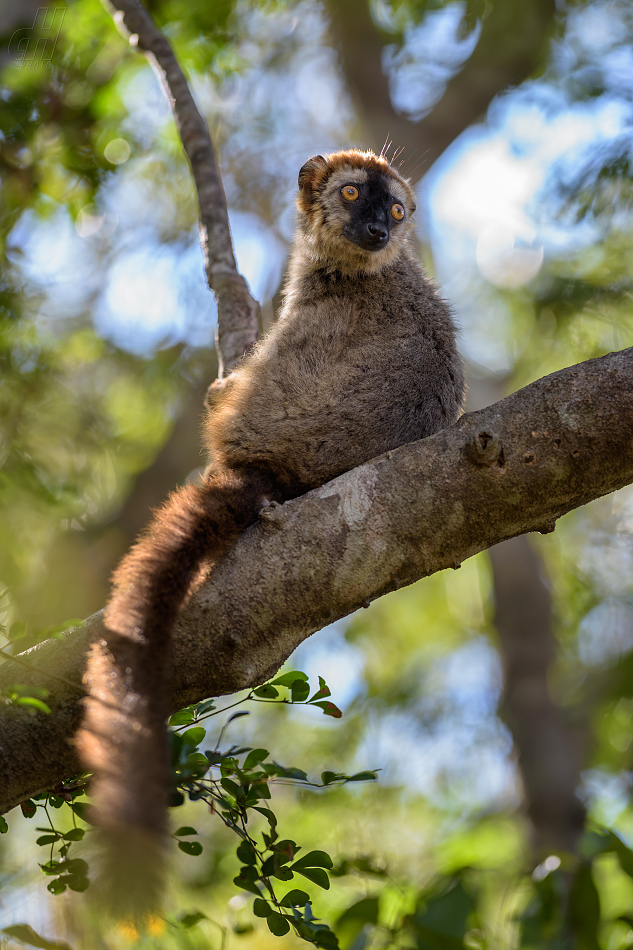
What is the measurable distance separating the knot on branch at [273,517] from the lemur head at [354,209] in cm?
191

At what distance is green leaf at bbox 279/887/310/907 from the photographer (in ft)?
7.72

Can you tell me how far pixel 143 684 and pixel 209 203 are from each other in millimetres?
3045

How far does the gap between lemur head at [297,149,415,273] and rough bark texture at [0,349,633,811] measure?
1.80 meters

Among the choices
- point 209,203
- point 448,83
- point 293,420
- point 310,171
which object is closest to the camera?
point 293,420

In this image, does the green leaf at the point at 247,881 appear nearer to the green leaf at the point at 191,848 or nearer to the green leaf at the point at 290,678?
the green leaf at the point at 191,848

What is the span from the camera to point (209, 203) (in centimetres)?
444

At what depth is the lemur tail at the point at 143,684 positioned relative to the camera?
6.14ft

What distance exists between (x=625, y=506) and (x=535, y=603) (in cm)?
271

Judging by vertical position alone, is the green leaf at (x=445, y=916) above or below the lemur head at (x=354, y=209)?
below

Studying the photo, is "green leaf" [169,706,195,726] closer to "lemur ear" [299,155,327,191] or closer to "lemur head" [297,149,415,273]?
"lemur head" [297,149,415,273]

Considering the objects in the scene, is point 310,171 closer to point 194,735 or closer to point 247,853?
point 194,735

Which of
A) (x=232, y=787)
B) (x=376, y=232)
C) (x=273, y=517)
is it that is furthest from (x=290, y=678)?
(x=376, y=232)

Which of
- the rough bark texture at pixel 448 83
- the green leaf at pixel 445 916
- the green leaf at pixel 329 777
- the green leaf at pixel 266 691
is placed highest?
the rough bark texture at pixel 448 83

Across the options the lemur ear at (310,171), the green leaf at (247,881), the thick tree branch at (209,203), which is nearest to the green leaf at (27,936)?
the green leaf at (247,881)
